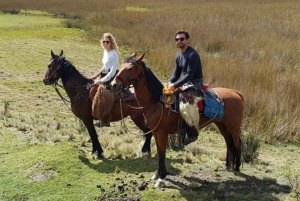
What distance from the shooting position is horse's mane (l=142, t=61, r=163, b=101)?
4977mm

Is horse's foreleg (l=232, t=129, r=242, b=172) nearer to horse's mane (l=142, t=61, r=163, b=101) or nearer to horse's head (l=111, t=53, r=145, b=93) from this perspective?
horse's mane (l=142, t=61, r=163, b=101)

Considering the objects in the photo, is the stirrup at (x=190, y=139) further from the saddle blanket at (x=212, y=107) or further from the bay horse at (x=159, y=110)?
the saddle blanket at (x=212, y=107)

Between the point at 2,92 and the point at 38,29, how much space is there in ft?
41.1

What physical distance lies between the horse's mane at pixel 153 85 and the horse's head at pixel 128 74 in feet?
0.45

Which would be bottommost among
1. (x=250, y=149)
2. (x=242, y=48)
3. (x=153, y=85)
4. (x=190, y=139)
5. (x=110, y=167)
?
(x=110, y=167)

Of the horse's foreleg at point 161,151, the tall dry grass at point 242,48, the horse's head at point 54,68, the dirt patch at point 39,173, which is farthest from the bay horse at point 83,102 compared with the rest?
the tall dry grass at point 242,48

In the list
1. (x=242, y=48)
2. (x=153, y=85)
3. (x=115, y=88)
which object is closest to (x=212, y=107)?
(x=153, y=85)

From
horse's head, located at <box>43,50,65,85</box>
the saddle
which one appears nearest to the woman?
horse's head, located at <box>43,50,65,85</box>

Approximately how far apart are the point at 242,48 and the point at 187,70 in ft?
32.3

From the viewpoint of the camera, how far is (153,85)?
504 cm

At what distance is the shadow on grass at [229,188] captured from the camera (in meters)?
4.86

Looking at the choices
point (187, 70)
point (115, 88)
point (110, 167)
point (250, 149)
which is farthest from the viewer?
point (250, 149)

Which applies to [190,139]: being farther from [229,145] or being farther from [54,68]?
[54,68]

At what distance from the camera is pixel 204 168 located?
19.2ft
